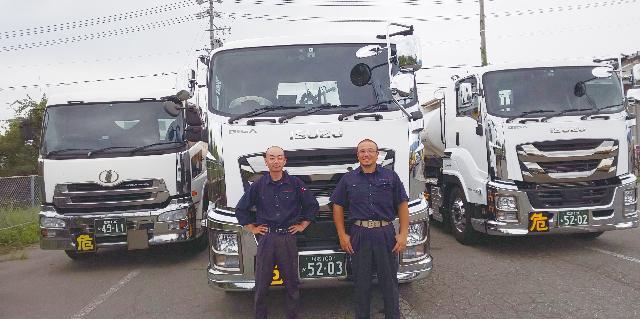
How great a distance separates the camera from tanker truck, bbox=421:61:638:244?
6.31 m

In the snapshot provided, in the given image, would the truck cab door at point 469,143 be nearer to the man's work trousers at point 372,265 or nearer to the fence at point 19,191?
the man's work trousers at point 372,265

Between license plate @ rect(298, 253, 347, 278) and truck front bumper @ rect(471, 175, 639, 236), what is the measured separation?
3.08m

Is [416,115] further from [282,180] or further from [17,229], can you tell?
[17,229]

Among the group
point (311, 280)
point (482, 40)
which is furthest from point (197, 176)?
point (482, 40)

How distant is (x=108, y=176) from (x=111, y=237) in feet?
2.53

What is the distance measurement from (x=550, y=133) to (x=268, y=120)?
3.74 metres

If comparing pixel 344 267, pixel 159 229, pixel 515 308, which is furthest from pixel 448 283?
pixel 159 229

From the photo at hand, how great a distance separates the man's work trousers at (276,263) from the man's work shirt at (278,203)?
12 centimetres

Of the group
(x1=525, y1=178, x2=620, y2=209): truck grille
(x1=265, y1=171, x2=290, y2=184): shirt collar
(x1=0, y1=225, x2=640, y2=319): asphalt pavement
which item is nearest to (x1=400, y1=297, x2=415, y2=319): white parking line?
(x1=0, y1=225, x2=640, y2=319): asphalt pavement

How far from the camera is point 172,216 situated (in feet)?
21.6

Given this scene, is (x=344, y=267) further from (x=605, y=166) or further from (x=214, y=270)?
(x=605, y=166)

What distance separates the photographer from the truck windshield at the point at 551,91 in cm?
656

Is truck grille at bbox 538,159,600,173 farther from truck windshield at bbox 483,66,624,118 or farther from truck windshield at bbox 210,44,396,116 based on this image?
truck windshield at bbox 210,44,396,116

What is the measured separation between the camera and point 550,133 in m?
6.28
